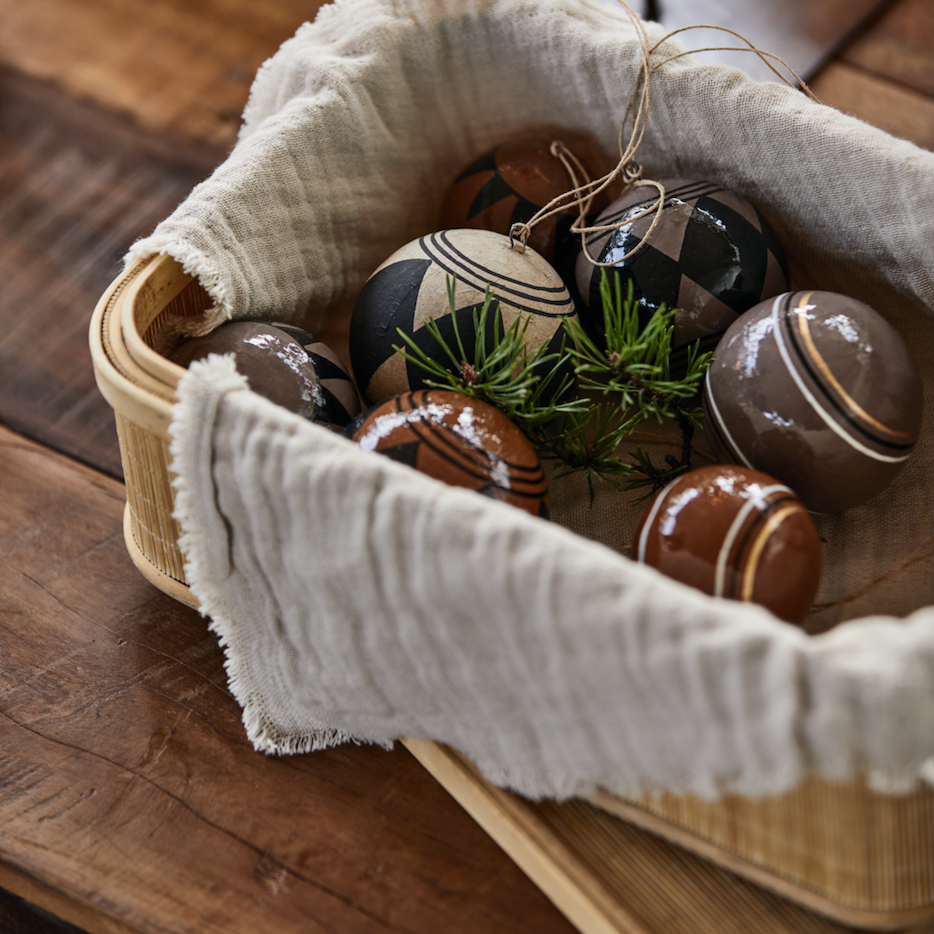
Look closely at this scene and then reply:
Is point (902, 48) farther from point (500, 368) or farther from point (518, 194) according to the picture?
point (500, 368)

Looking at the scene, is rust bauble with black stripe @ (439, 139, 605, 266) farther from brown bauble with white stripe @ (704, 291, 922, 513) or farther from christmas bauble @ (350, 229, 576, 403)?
brown bauble with white stripe @ (704, 291, 922, 513)

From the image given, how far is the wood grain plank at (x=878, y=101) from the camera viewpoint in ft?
2.89

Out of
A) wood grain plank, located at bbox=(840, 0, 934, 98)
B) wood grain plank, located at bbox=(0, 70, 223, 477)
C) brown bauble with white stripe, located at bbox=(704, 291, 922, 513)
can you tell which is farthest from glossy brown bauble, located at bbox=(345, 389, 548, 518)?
wood grain plank, located at bbox=(840, 0, 934, 98)

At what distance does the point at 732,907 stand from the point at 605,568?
0.65 feet

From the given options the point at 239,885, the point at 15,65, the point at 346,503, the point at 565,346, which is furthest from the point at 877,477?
the point at 15,65

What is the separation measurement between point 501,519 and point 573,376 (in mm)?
216

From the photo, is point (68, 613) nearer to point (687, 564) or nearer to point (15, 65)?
point (687, 564)

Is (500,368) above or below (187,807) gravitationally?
above

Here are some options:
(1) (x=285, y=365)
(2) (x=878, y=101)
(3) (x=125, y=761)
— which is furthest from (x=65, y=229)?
(2) (x=878, y=101)

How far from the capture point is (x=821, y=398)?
48 centimetres

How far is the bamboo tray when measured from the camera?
0.39 meters

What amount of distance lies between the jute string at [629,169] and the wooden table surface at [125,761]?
344 millimetres

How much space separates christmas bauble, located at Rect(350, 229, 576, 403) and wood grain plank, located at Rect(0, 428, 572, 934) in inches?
8.4

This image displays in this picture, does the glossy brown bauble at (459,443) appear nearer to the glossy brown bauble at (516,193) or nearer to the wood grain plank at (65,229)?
the glossy brown bauble at (516,193)
